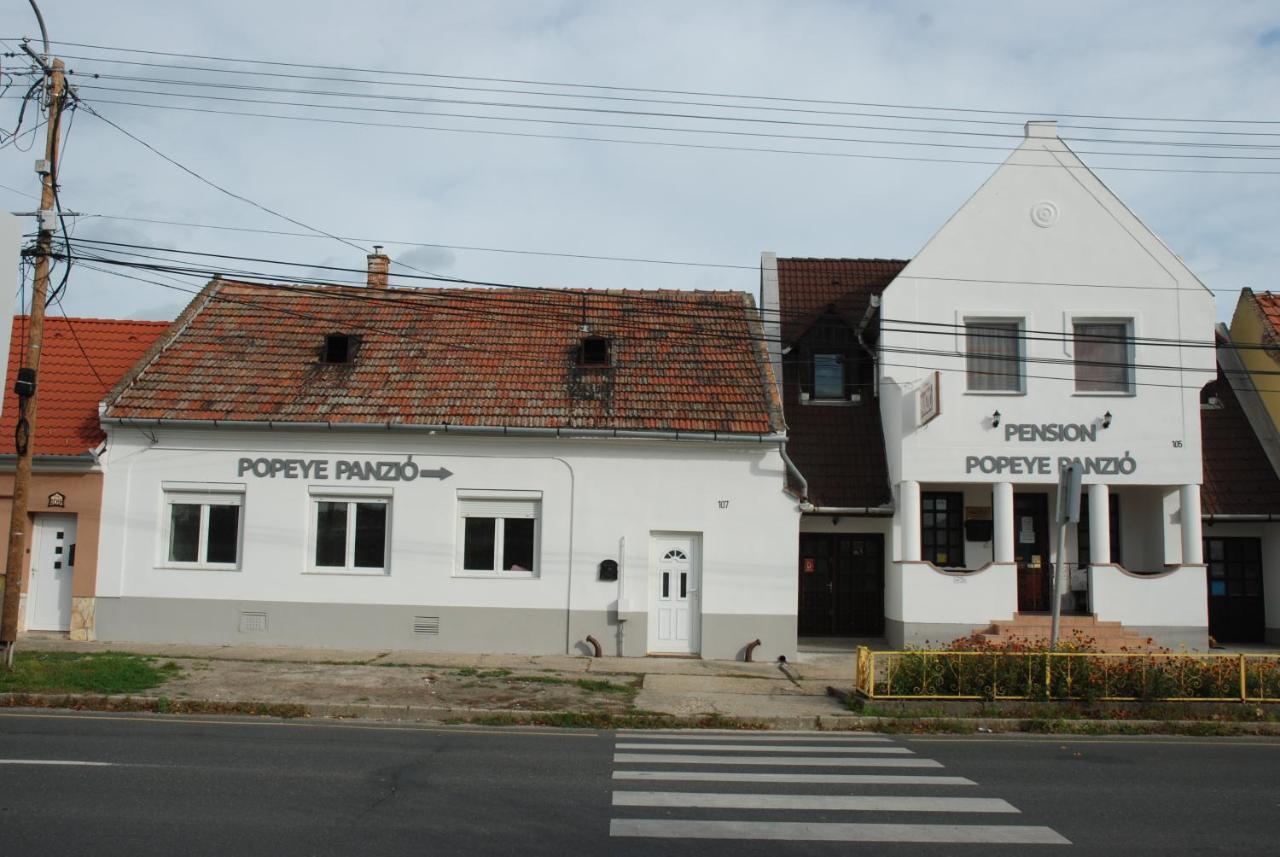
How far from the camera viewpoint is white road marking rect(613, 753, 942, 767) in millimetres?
10617

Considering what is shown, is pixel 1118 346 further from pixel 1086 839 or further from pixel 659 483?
pixel 1086 839

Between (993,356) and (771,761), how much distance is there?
12.9 m

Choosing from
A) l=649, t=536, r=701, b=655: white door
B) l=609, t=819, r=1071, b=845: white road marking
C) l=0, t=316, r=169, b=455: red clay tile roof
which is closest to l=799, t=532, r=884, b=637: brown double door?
l=649, t=536, r=701, b=655: white door

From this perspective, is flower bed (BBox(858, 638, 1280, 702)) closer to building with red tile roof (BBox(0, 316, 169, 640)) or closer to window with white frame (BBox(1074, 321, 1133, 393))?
window with white frame (BBox(1074, 321, 1133, 393))

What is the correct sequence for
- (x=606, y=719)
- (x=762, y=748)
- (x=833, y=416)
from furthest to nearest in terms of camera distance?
(x=833, y=416)
(x=606, y=719)
(x=762, y=748)

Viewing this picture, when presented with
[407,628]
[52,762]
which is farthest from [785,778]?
[407,628]

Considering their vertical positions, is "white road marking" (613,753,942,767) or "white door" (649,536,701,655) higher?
"white door" (649,536,701,655)

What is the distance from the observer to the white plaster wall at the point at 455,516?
62.8 ft

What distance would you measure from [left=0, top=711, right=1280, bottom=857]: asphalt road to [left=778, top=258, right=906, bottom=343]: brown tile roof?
12813 mm

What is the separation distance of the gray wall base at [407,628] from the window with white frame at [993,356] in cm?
640

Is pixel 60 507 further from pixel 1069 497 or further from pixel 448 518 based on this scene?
pixel 1069 497

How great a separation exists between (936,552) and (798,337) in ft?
17.7

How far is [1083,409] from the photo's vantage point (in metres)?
21.0

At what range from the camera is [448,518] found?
1939 centimetres
